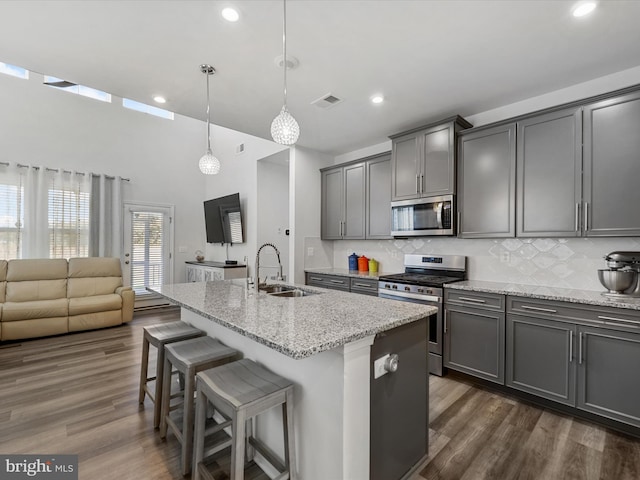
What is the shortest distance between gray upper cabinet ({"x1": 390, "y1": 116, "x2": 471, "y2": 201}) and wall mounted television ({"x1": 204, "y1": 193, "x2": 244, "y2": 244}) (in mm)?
3115

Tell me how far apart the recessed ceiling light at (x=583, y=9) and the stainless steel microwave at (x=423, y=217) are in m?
1.61

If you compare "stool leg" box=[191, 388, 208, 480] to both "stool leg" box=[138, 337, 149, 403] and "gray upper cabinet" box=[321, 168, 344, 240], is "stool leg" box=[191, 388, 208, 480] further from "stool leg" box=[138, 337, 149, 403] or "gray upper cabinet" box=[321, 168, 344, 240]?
"gray upper cabinet" box=[321, 168, 344, 240]

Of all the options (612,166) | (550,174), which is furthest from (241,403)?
(612,166)

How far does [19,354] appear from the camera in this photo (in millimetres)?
3521

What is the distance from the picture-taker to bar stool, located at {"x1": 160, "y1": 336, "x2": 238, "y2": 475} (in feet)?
5.44

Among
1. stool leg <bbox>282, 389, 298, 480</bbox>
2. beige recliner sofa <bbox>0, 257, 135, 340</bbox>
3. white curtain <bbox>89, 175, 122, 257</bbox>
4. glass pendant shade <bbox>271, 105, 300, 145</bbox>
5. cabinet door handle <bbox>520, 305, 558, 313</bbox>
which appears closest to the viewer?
stool leg <bbox>282, 389, 298, 480</bbox>

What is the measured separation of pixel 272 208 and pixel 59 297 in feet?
11.6

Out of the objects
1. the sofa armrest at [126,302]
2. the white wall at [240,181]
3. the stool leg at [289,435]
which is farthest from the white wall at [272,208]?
the stool leg at [289,435]

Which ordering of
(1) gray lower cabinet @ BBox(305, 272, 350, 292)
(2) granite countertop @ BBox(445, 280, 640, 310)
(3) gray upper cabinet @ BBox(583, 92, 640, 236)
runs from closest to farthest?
(2) granite countertop @ BBox(445, 280, 640, 310)
(3) gray upper cabinet @ BBox(583, 92, 640, 236)
(1) gray lower cabinet @ BBox(305, 272, 350, 292)

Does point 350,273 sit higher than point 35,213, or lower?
lower

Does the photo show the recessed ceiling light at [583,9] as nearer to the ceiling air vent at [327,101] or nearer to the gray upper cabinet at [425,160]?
the gray upper cabinet at [425,160]

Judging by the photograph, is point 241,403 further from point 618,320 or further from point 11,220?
point 11,220

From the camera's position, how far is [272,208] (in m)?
5.41

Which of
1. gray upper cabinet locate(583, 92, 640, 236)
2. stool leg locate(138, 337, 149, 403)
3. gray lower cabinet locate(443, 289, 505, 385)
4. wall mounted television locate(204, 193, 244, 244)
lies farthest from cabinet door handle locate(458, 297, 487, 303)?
wall mounted television locate(204, 193, 244, 244)
